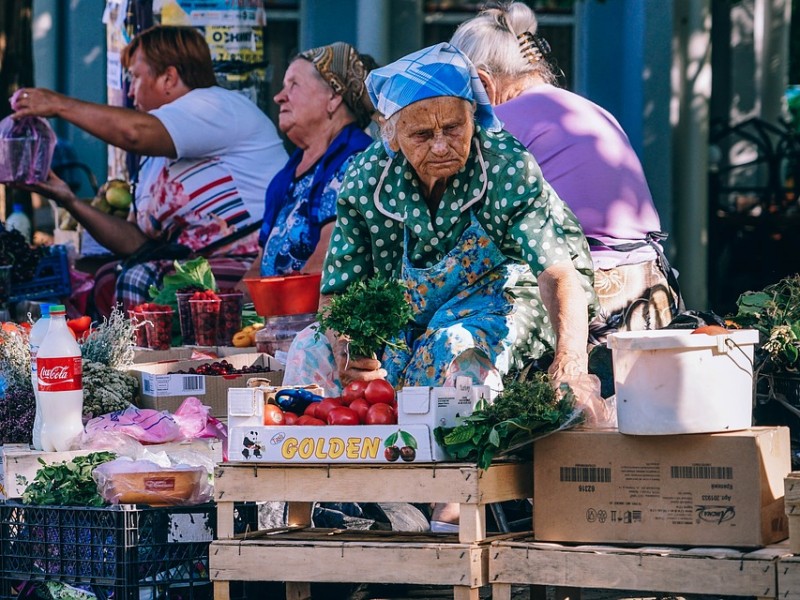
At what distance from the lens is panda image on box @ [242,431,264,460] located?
12.7 feet

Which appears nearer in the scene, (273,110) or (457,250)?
(457,250)

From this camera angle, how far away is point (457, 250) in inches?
178

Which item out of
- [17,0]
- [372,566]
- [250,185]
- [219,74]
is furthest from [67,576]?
[17,0]

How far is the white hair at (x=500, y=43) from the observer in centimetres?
534

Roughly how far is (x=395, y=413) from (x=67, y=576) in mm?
1061

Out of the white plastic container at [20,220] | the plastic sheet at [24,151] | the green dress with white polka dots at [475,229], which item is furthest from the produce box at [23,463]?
the white plastic container at [20,220]

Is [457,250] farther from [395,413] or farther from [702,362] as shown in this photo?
Answer: [702,362]

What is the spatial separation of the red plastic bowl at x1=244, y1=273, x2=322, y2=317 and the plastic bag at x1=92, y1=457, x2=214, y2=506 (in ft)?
4.88

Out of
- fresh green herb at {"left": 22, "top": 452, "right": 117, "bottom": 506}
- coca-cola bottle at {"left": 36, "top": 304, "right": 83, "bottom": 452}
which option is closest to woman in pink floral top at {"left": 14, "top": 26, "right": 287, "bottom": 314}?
coca-cola bottle at {"left": 36, "top": 304, "right": 83, "bottom": 452}

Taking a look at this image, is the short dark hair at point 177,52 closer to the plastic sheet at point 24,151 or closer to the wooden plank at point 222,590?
the plastic sheet at point 24,151

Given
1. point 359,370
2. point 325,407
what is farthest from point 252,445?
point 359,370

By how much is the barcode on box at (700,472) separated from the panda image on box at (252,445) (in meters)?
1.06

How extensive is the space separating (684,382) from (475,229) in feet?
3.64

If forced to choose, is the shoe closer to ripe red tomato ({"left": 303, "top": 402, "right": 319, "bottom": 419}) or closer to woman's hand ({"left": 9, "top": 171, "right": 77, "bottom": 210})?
ripe red tomato ({"left": 303, "top": 402, "right": 319, "bottom": 419})
